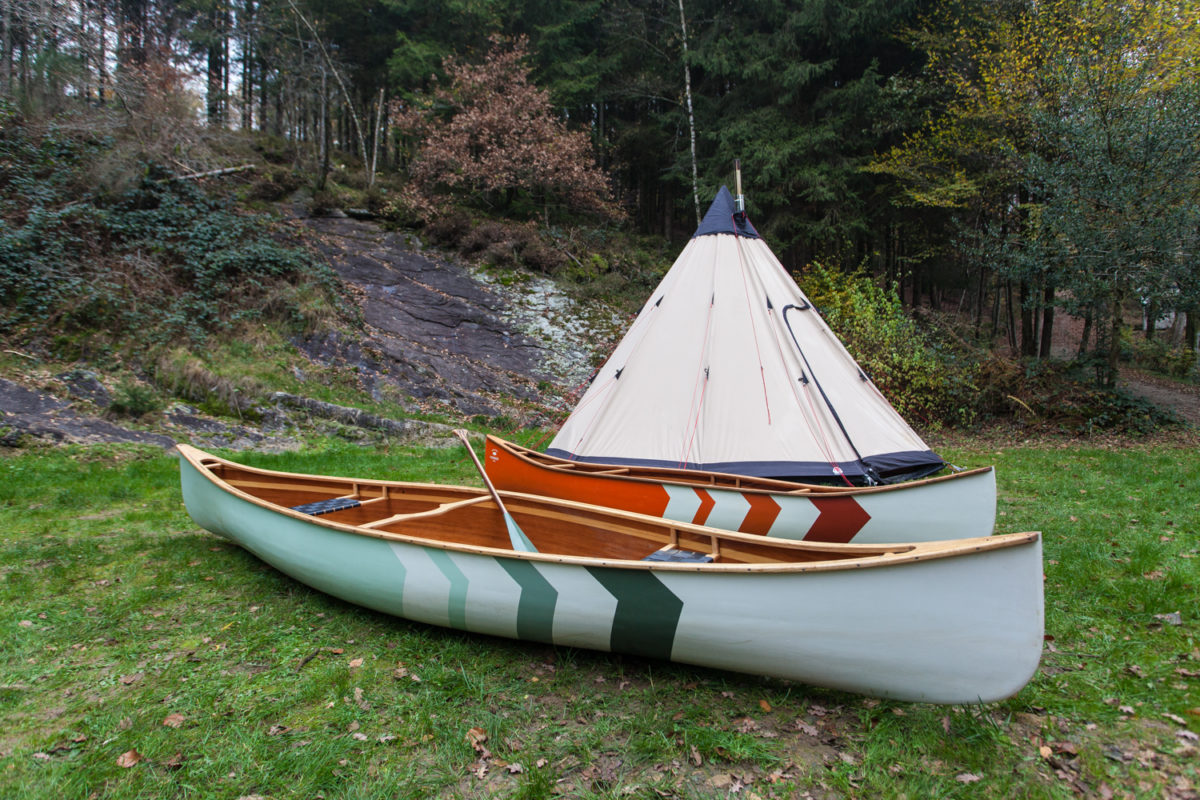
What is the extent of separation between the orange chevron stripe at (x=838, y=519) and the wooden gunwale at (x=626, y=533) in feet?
4.62

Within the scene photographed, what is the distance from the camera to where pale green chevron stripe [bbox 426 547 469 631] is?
9.03 ft

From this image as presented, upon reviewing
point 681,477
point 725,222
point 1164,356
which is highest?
point 725,222

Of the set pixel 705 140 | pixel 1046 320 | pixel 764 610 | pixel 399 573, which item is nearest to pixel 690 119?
pixel 705 140

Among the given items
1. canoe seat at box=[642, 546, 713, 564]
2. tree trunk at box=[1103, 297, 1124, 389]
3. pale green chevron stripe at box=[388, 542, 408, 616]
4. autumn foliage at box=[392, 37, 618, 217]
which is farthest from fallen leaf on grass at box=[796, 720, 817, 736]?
autumn foliage at box=[392, 37, 618, 217]

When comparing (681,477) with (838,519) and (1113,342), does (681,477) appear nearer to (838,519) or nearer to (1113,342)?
(838,519)

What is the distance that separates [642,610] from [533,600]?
0.50 meters

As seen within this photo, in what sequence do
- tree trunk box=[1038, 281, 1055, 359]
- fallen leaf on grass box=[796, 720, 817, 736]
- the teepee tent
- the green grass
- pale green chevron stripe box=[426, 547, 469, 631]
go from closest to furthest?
the green grass → fallen leaf on grass box=[796, 720, 817, 736] → pale green chevron stripe box=[426, 547, 469, 631] → the teepee tent → tree trunk box=[1038, 281, 1055, 359]

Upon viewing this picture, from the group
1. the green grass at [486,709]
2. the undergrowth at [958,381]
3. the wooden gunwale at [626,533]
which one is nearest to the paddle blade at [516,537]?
the wooden gunwale at [626,533]

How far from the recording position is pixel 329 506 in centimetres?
379

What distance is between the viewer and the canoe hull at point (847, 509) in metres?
3.86

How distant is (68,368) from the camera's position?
739cm

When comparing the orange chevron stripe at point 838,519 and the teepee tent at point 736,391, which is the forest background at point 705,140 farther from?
the orange chevron stripe at point 838,519

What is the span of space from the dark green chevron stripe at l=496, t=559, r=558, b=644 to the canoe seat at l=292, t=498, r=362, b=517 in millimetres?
1664

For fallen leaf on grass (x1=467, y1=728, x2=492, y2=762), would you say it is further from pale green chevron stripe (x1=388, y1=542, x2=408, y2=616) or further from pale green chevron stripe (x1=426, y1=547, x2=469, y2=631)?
pale green chevron stripe (x1=388, y1=542, x2=408, y2=616)
